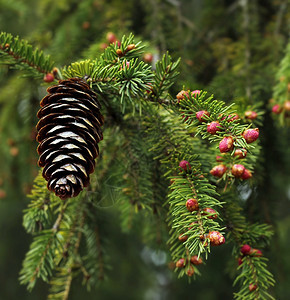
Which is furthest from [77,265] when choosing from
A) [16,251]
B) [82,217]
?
[16,251]

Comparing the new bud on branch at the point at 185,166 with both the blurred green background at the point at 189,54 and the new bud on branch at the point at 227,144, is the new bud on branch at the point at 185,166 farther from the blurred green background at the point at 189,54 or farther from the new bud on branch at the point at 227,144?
the blurred green background at the point at 189,54

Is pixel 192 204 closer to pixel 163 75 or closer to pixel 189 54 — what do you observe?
pixel 163 75

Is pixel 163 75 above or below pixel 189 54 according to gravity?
below

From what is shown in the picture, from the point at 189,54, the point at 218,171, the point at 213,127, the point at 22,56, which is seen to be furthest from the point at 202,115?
the point at 189,54

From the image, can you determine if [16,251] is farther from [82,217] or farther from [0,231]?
[82,217]

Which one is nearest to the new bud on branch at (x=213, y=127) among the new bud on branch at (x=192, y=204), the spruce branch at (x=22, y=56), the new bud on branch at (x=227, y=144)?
the new bud on branch at (x=227, y=144)

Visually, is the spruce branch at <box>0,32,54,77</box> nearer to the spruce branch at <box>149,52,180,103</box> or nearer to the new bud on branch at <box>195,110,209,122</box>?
the spruce branch at <box>149,52,180,103</box>

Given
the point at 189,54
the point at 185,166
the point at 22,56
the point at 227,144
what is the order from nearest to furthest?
the point at 227,144 < the point at 185,166 < the point at 22,56 < the point at 189,54
